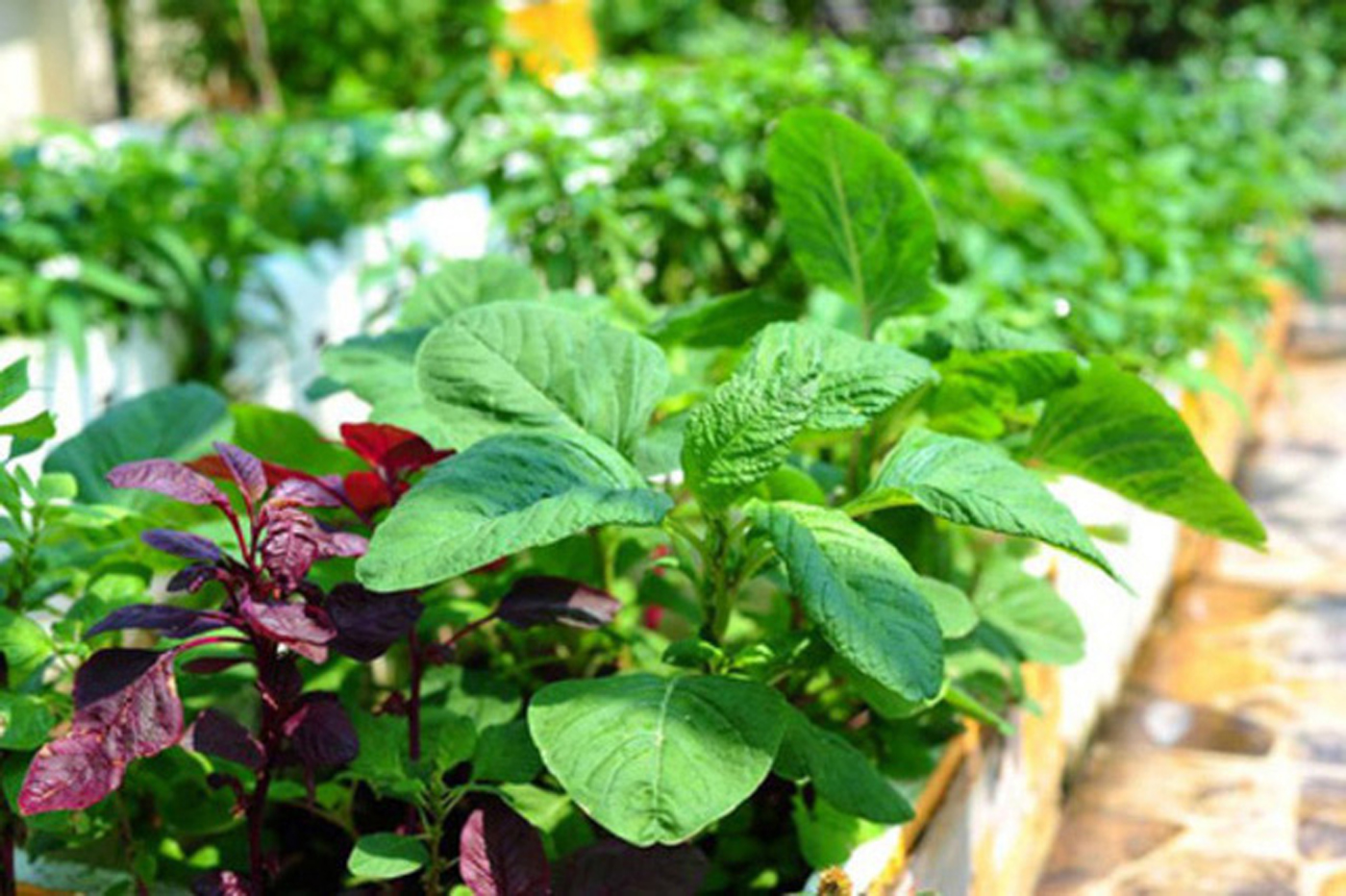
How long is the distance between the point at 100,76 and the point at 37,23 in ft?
A: 1.98

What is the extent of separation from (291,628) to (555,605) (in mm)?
329

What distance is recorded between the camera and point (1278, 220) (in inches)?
213

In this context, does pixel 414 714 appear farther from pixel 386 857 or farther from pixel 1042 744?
pixel 1042 744

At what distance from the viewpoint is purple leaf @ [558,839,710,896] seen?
62.0 inches

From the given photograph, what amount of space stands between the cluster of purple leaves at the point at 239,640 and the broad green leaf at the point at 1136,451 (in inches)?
30.0

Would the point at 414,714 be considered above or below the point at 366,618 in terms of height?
below

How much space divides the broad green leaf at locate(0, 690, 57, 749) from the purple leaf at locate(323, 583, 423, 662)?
0.87 feet

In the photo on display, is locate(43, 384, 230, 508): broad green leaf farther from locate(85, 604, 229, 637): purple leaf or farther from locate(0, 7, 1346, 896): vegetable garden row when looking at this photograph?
locate(85, 604, 229, 637): purple leaf

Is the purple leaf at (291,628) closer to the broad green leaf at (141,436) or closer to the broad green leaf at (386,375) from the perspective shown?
the broad green leaf at (386,375)

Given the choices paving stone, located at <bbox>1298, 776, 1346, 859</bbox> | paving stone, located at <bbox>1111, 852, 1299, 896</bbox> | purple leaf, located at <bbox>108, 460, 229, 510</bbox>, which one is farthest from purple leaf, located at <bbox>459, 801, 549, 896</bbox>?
paving stone, located at <bbox>1298, 776, 1346, 859</bbox>

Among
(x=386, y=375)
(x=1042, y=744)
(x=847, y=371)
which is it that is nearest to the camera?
(x=847, y=371)

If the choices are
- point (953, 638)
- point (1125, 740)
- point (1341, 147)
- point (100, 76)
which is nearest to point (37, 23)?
point (100, 76)

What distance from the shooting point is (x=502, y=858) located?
155cm

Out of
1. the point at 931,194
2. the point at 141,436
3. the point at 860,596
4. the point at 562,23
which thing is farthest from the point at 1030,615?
the point at 562,23
